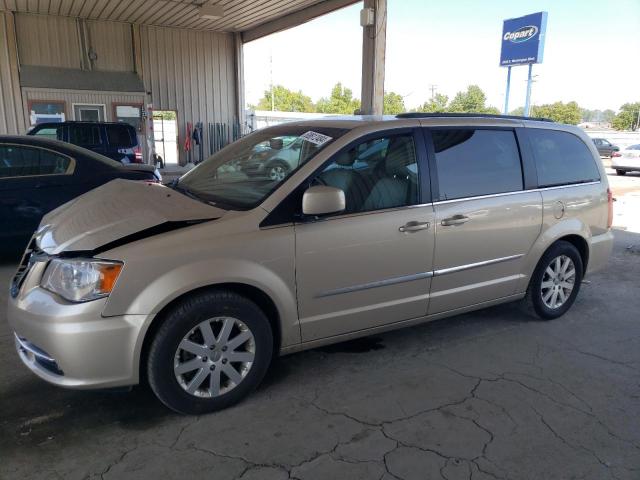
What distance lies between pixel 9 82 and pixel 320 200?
52.5 ft

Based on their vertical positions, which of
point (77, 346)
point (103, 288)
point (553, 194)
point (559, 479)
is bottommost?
point (559, 479)

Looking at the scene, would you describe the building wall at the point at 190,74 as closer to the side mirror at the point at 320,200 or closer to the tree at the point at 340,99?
the side mirror at the point at 320,200

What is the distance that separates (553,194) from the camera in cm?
416

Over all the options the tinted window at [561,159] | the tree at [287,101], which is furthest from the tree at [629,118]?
the tinted window at [561,159]

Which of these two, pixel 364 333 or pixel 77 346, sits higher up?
pixel 77 346

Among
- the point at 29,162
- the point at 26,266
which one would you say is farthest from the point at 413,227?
the point at 29,162

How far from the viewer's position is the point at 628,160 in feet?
62.8

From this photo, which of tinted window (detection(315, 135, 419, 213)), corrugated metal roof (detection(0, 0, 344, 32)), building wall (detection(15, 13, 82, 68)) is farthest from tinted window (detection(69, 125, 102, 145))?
tinted window (detection(315, 135, 419, 213))

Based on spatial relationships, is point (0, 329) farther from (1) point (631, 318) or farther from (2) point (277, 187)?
(1) point (631, 318)

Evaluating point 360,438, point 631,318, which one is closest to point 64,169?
point 360,438

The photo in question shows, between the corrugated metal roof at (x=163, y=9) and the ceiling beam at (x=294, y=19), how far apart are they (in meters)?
0.16

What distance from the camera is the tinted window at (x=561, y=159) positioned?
4.16m

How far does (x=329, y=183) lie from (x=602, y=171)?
2.93m

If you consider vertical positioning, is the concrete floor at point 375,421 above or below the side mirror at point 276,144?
below
